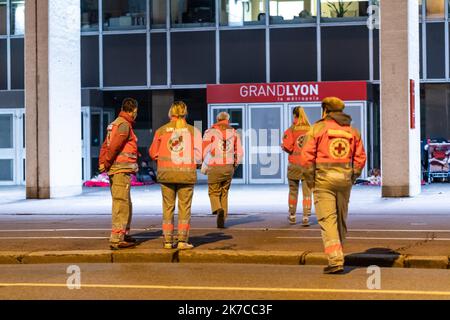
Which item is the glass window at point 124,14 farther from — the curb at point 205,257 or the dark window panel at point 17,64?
the curb at point 205,257

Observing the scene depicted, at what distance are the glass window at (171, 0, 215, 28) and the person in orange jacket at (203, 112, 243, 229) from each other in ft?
55.4

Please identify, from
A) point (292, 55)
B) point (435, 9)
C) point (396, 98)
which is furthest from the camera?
point (292, 55)

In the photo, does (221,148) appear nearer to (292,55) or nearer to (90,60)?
(292,55)

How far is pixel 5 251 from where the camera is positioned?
1333 centimetres

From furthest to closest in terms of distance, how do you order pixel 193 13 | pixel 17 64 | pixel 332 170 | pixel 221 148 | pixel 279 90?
pixel 17 64, pixel 193 13, pixel 279 90, pixel 221 148, pixel 332 170

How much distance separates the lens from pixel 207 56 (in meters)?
32.6

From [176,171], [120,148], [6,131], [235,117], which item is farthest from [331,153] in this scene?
[6,131]

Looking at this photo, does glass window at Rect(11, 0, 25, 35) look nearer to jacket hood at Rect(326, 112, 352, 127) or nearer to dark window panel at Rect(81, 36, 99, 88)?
dark window panel at Rect(81, 36, 99, 88)

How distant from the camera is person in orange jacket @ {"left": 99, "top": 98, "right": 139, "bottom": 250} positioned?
13492 mm

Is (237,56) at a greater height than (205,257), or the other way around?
(237,56)

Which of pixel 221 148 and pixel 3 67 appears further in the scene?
pixel 3 67

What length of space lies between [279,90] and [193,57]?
3489 mm
